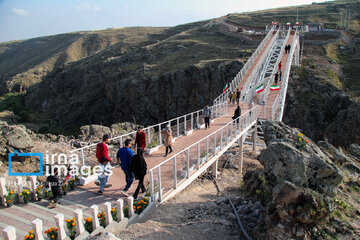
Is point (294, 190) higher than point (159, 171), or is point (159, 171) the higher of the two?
point (159, 171)

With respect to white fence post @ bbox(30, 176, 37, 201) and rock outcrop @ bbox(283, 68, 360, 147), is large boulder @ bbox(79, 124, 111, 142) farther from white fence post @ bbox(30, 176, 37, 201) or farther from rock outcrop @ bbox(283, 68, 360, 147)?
rock outcrop @ bbox(283, 68, 360, 147)

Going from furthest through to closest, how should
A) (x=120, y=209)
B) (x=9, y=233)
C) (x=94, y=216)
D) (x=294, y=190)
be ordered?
(x=294, y=190) < (x=120, y=209) < (x=94, y=216) < (x=9, y=233)

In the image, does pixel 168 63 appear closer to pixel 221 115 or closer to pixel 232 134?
pixel 221 115

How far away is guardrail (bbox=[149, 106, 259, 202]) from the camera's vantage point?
Result: 796 centimetres

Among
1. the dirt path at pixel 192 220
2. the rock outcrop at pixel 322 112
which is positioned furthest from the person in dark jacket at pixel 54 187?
the rock outcrop at pixel 322 112

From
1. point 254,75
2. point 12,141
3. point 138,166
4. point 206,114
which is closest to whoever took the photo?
point 138,166

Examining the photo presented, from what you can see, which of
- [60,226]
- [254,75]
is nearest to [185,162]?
[60,226]

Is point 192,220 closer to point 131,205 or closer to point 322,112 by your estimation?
point 131,205

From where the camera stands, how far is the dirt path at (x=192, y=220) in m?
7.02

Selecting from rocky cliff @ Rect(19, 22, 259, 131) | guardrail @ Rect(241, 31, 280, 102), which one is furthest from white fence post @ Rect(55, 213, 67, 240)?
rocky cliff @ Rect(19, 22, 259, 131)

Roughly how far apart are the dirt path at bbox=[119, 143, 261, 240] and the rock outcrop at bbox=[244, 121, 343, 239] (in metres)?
1.09

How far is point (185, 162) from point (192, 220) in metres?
2.00

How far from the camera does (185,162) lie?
9586 mm

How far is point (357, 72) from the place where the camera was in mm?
36375
